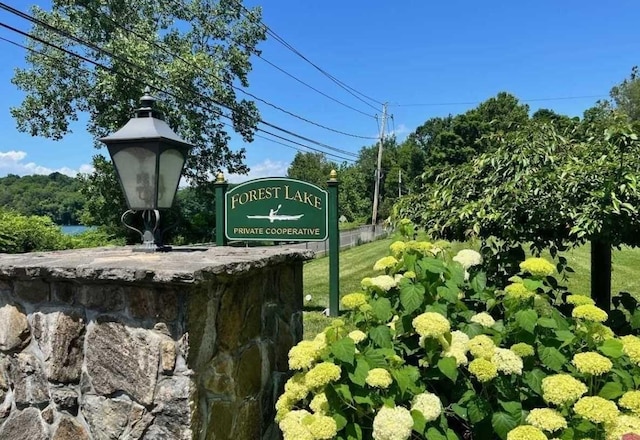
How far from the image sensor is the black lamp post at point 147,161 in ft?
7.86

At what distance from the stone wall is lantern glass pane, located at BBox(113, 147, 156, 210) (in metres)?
0.48

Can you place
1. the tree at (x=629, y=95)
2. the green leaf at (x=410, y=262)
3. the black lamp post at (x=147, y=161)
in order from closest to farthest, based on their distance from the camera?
the green leaf at (x=410, y=262) → the black lamp post at (x=147, y=161) → the tree at (x=629, y=95)

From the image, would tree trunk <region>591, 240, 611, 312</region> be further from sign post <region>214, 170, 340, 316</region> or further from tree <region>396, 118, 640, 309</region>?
sign post <region>214, 170, 340, 316</region>

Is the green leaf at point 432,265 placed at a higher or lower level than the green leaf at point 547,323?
higher

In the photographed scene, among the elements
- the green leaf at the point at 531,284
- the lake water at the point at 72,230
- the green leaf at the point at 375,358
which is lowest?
the green leaf at the point at 375,358

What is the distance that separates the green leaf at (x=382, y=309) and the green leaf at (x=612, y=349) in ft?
2.32

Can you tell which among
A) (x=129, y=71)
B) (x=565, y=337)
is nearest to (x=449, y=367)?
(x=565, y=337)

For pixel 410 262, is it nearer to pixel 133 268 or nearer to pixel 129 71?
pixel 133 268

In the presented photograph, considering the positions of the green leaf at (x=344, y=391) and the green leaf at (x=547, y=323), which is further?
the green leaf at (x=547, y=323)

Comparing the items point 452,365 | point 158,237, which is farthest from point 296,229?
point 452,365

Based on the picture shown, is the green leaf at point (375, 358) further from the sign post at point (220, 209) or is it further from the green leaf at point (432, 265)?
the sign post at point (220, 209)

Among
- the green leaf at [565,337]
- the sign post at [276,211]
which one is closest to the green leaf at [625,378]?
the green leaf at [565,337]

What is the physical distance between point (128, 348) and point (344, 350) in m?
0.83

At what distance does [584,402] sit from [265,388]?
4.76ft
